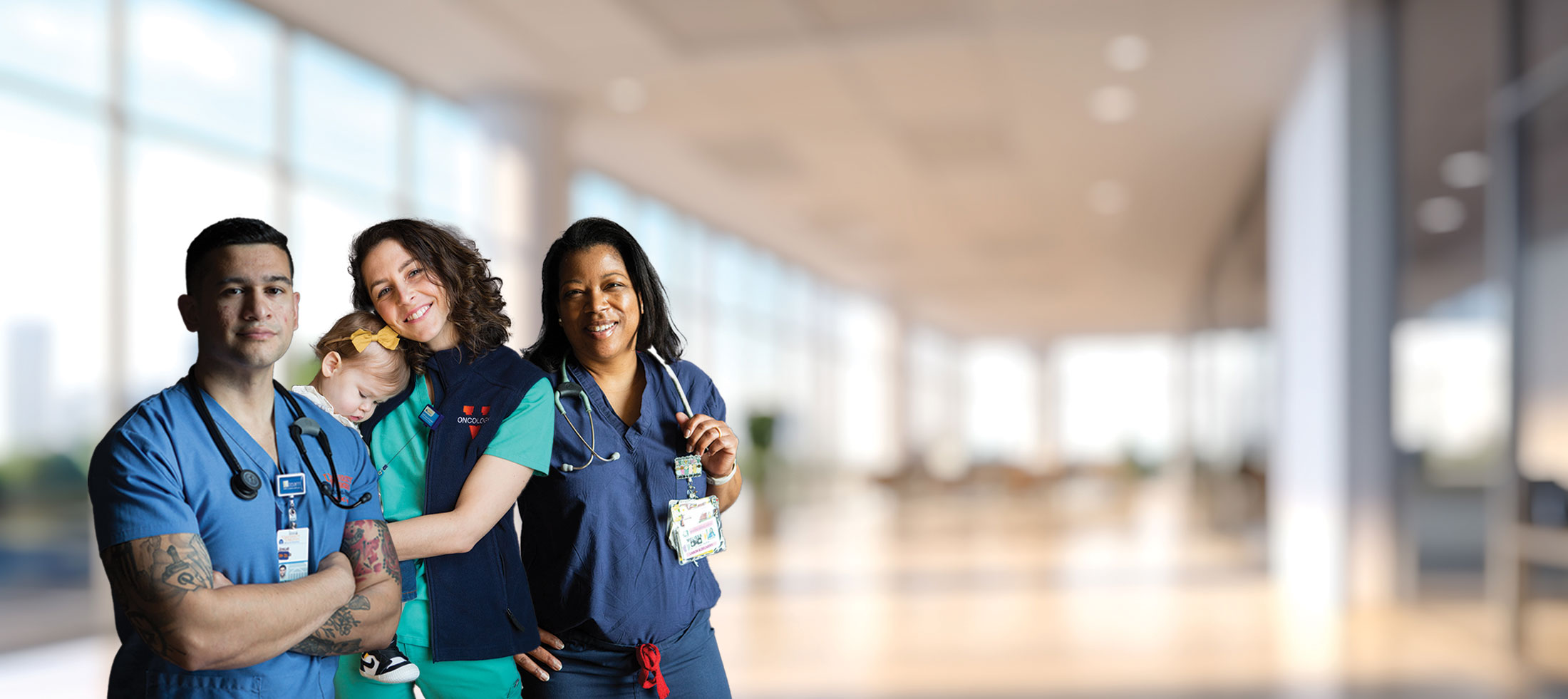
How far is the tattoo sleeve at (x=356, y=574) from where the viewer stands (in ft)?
4.73

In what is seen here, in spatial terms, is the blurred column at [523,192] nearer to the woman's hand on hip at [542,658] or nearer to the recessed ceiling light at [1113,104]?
the recessed ceiling light at [1113,104]

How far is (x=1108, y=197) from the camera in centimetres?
1402

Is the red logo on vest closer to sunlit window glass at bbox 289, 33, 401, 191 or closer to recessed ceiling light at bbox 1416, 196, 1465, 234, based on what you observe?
recessed ceiling light at bbox 1416, 196, 1465, 234

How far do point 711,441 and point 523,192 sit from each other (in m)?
7.87

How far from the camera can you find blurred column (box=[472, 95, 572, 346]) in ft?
30.4

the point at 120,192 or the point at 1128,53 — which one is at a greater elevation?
the point at 1128,53

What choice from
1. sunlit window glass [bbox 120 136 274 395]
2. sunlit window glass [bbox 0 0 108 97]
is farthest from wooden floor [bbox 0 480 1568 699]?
sunlit window glass [bbox 0 0 108 97]

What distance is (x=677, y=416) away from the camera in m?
1.88

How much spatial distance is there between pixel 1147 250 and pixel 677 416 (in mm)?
18017

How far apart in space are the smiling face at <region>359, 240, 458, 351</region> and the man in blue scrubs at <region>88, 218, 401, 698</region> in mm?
208

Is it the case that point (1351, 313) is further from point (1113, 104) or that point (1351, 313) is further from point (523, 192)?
point (523, 192)

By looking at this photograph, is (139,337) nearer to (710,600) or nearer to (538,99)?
(538,99)

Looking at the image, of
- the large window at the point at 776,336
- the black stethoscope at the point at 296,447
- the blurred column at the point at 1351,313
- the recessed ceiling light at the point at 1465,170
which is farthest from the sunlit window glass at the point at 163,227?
the recessed ceiling light at the point at 1465,170

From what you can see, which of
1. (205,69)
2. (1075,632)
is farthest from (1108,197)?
(205,69)
